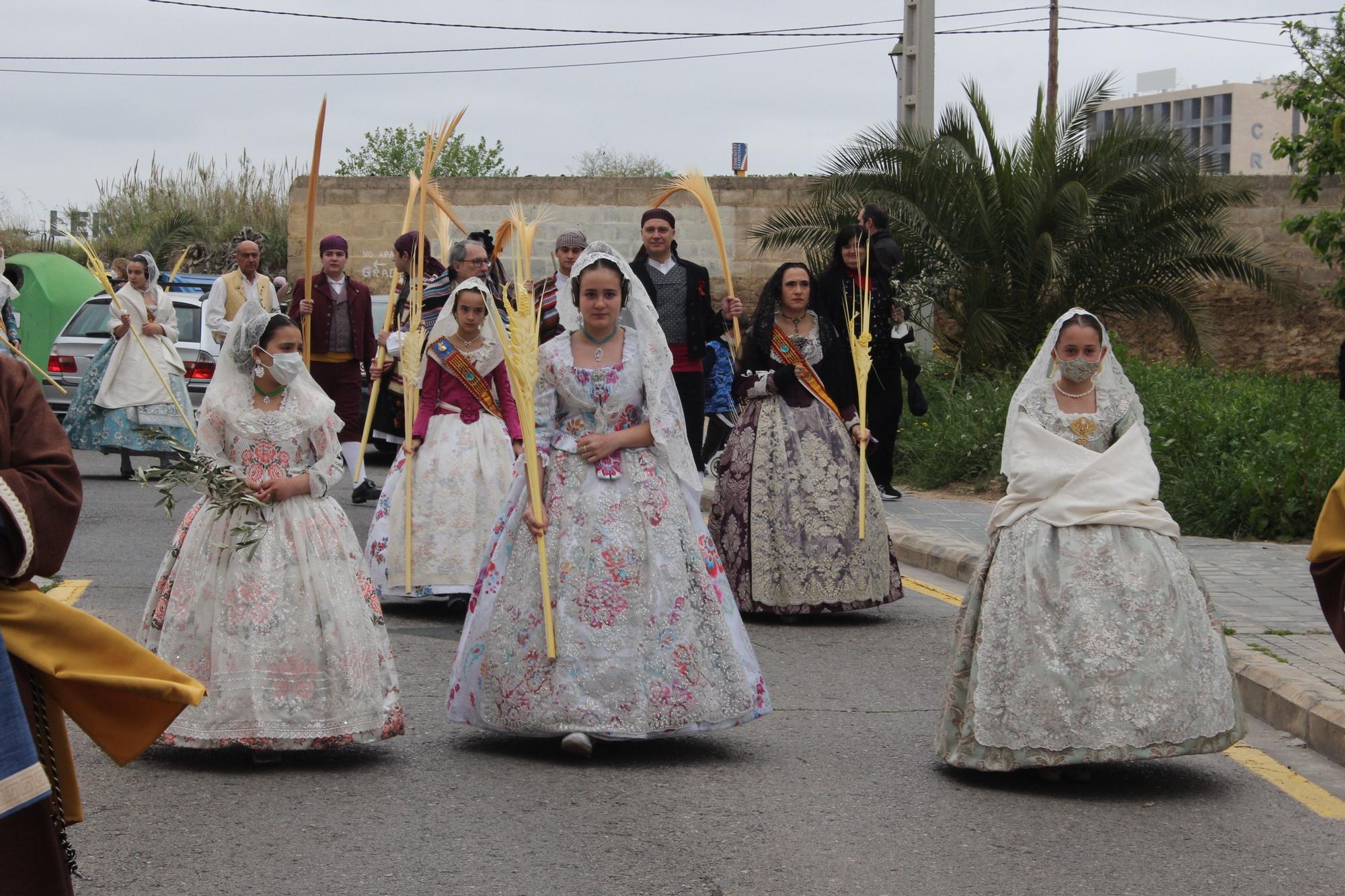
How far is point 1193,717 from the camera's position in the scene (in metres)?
5.70

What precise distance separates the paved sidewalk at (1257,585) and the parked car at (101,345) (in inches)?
292

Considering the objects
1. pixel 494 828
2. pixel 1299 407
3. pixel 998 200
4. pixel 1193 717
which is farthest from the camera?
pixel 998 200

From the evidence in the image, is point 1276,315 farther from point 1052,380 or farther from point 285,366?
point 285,366

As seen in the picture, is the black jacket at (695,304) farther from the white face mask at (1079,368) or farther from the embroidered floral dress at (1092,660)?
the embroidered floral dress at (1092,660)

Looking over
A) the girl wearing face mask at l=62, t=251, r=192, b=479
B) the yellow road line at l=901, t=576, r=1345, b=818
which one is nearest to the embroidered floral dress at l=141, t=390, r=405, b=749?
the yellow road line at l=901, t=576, r=1345, b=818

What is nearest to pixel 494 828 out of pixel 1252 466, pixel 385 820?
pixel 385 820

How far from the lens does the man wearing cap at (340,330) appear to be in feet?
40.7

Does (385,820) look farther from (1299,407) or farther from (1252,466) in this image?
(1299,407)

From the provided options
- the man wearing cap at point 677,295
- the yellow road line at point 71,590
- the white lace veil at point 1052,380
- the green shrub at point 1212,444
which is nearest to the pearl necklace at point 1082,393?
the white lace veil at point 1052,380

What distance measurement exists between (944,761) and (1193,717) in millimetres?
828

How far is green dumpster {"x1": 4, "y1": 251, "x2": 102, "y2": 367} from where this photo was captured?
25.8 metres

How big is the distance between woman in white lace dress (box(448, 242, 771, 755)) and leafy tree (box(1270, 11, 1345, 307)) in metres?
9.59

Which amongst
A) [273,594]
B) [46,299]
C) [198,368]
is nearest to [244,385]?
[273,594]

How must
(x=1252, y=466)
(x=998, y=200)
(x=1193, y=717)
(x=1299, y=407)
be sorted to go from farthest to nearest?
1. (x=998, y=200)
2. (x=1299, y=407)
3. (x=1252, y=466)
4. (x=1193, y=717)
